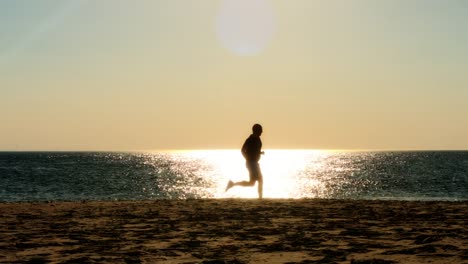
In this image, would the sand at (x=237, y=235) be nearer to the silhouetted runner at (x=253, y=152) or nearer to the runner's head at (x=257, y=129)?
the silhouetted runner at (x=253, y=152)

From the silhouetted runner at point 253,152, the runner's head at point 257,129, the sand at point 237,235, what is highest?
the runner's head at point 257,129

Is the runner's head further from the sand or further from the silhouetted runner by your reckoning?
the sand

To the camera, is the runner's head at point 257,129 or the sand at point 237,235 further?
the runner's head at point 257,129

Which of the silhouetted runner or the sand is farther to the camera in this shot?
the silhouetted runner

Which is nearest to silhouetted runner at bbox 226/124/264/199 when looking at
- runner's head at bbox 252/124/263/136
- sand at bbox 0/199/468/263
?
runner's head at bbox 252/124/263/136

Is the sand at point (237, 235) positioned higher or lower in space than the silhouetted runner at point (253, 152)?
lower

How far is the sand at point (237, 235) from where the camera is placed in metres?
7.82

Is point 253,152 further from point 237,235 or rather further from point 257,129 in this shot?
point 237,235

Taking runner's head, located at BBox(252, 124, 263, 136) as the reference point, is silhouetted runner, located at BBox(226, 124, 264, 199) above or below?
below

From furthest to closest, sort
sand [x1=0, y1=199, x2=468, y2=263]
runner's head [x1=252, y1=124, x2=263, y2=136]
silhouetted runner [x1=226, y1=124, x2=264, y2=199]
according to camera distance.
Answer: silhouetted runner [x1=226, y1=124, x2=264, y2=199] < runner's head [x1=252, y1=124, x2=263, y2=136] < sand [x1=0, y1=199, x2=468, y2=263]

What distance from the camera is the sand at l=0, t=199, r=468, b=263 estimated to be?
782 cm

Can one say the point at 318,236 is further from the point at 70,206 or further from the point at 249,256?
the point at 70,206

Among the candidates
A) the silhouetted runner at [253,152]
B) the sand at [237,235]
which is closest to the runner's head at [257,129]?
the silhouetted runner at [253,152]

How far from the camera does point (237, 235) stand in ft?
32.7
